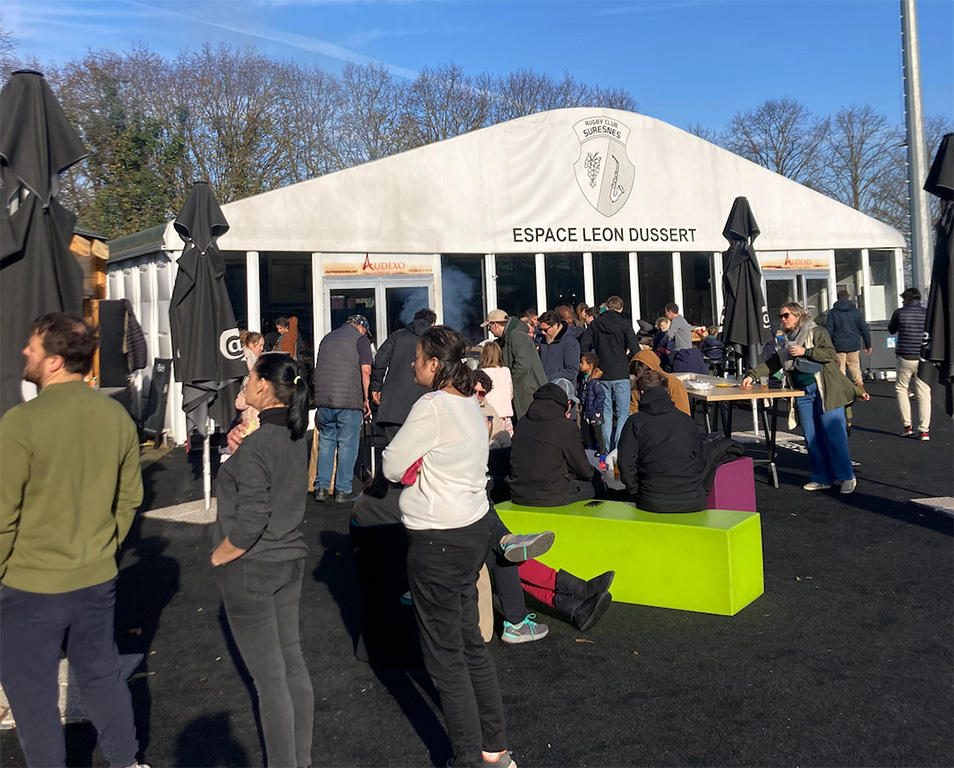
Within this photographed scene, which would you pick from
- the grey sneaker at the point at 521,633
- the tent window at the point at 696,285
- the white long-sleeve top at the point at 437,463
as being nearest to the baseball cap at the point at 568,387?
the grey sneaker at the point at 521,633

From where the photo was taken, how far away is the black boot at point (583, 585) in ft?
16.9

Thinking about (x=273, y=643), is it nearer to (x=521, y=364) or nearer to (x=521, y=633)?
(x=521, y=633)

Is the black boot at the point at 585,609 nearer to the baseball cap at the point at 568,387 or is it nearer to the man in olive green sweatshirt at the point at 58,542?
the man in olive green sweatshirt at the point at 58,542

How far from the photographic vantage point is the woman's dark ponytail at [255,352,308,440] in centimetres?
335

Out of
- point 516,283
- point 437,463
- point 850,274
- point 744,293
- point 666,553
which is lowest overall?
point 666,553

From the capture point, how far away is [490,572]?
16.7 feet

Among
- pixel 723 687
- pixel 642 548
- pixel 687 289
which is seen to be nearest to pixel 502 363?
pixel 642 548

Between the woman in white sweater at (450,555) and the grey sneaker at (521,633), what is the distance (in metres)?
1.49

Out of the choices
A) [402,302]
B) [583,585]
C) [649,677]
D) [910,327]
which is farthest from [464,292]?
[649,677]

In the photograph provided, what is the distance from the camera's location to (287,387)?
337cm

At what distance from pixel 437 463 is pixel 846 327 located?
11.3 m

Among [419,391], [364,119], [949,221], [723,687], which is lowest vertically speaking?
[723,687]

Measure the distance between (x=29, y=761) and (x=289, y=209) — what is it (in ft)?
36.6

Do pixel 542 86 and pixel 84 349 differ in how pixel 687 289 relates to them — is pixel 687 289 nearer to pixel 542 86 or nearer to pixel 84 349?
pixel 84 349
